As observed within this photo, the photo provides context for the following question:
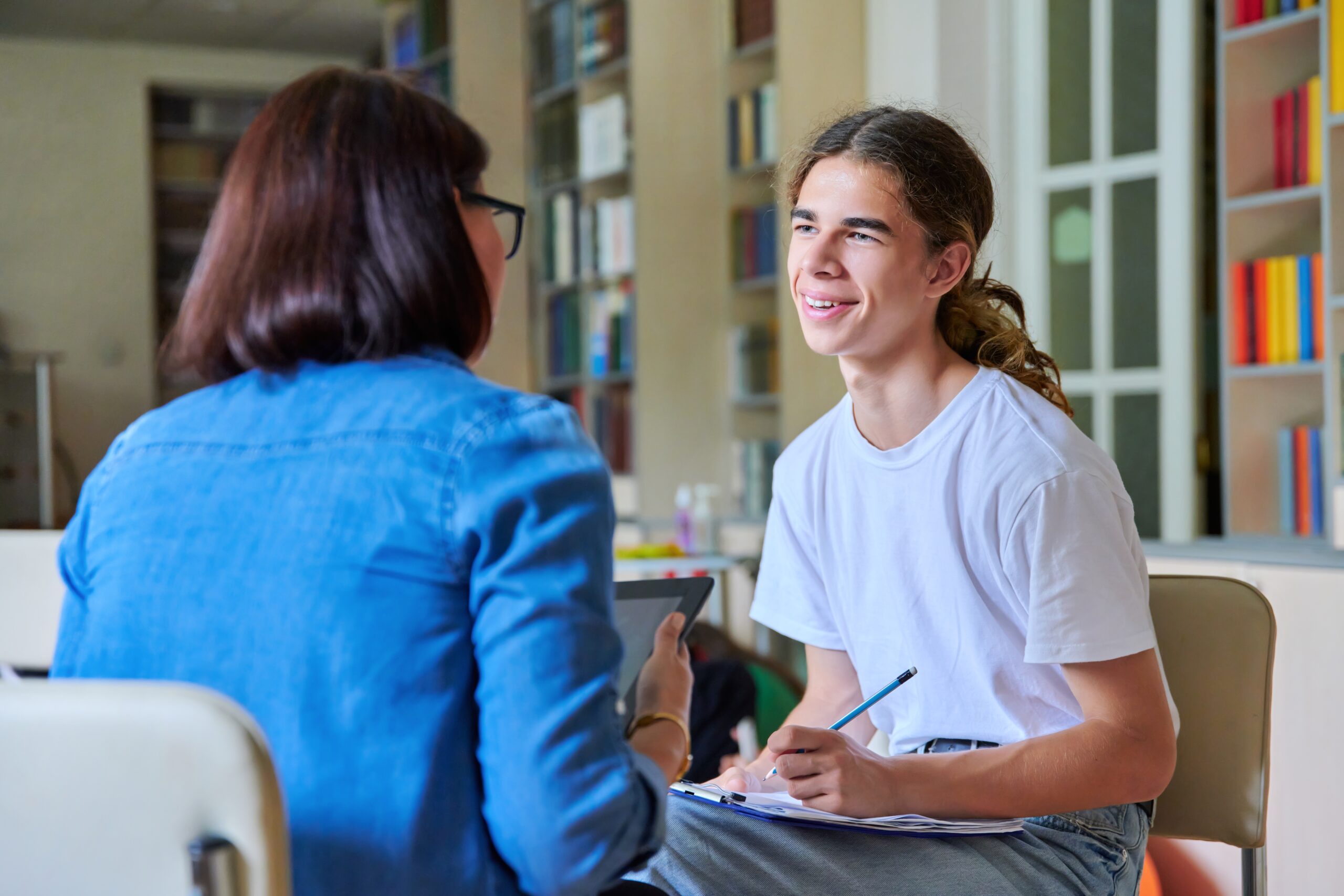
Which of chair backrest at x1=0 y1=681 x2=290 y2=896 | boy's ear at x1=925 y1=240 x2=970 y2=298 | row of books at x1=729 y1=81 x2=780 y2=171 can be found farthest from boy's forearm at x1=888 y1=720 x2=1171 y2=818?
row of books at x1=729 y1=81 x2=780 y2=171

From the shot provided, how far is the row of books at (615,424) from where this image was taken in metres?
5.08

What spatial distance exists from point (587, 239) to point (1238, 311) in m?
2.76

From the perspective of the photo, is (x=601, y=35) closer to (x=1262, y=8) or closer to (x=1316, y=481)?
(x=1262, y=8)

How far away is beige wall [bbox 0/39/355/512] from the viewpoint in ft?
24.3

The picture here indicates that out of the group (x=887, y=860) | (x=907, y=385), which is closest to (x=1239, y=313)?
(x=907, y=385)

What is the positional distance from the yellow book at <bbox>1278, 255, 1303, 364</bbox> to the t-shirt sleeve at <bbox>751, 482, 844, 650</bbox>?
2.02 meters

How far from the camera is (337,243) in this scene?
2.89 feet

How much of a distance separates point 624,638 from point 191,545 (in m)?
0.47

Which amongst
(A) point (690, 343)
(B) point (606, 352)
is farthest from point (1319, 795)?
(B) point (606, 352)

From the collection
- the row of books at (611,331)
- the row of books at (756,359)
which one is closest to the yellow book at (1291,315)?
the row of books at (756,359)

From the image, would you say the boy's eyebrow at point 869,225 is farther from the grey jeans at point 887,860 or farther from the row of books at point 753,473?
the row of books at point 753,473

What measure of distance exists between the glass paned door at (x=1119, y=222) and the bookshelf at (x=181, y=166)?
5.61 metres

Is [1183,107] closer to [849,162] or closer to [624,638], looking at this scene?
[849,162]

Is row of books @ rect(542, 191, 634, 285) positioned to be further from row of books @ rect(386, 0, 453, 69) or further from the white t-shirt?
the white t-shirt
